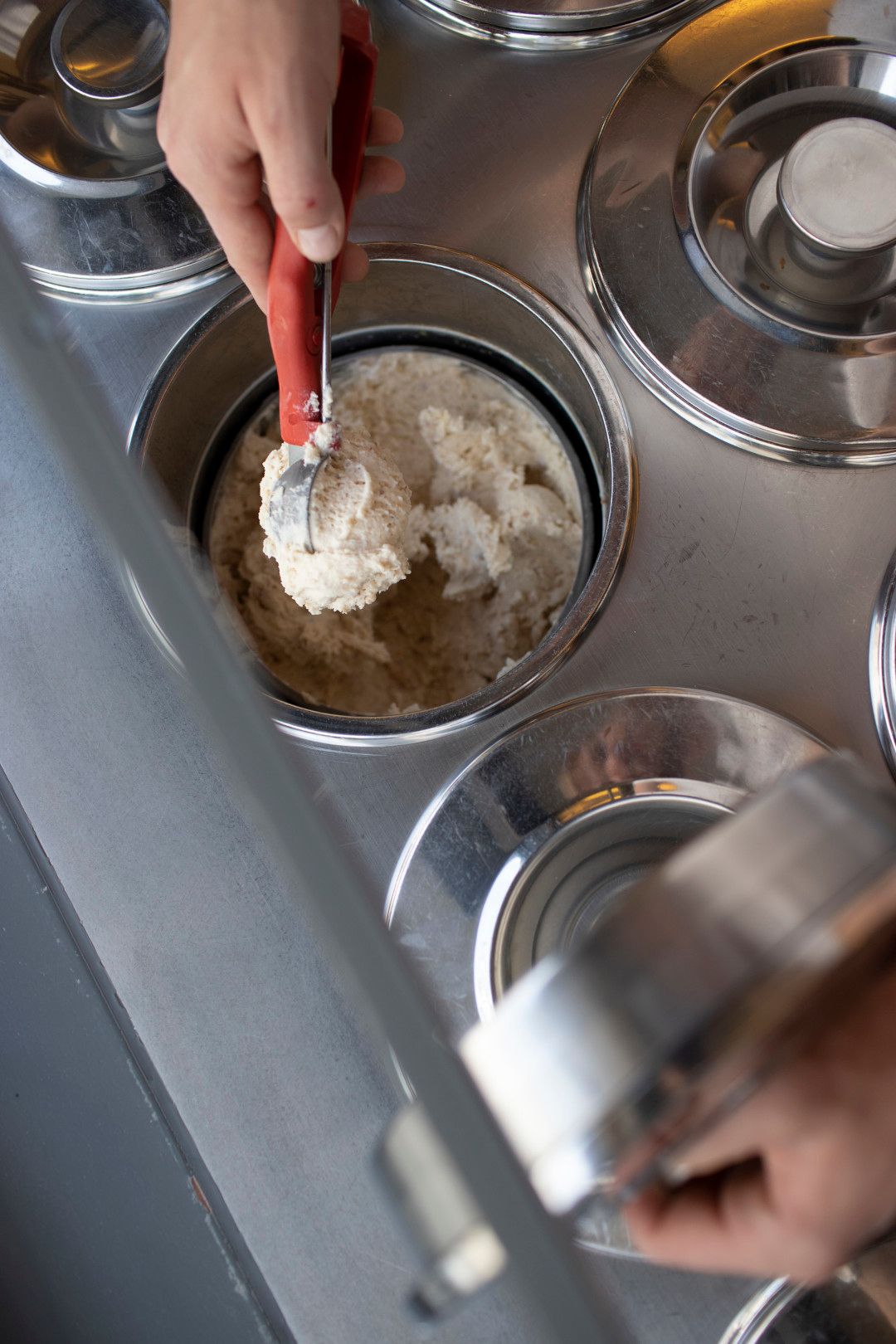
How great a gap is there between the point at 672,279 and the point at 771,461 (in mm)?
164

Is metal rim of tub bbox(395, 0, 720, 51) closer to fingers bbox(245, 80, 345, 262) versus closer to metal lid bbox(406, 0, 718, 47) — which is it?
metal lid bbox(406, 0, 718, 47)

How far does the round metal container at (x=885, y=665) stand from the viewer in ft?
2.13

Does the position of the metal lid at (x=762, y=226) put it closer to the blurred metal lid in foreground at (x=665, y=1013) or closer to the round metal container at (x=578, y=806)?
the round metal container at (x=578, y=806)

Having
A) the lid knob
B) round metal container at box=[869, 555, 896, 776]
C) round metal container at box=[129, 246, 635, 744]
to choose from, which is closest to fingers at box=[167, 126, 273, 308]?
round metal container at box=[129, 246, 635, 744]

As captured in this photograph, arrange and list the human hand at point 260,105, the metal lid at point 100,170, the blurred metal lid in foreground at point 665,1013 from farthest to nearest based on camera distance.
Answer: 1. the metal lid at point 100,170
2. the human hand at point 260,105
3. the blurred metal lid in foreground at point 665,1013

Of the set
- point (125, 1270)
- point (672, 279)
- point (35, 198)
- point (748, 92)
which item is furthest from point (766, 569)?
point (125, 1270)

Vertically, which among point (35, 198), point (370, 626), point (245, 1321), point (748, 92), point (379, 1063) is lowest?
point (245, 1321)

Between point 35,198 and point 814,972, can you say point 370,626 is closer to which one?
point 35,198

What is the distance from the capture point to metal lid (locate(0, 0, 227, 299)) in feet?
2.45

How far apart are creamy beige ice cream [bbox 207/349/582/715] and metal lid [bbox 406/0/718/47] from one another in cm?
27

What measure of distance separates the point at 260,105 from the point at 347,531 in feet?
0.87

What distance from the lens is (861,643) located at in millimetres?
676

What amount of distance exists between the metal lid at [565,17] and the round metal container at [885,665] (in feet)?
1.66

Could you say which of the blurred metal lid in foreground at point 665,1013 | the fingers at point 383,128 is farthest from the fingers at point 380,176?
the blurred metal lid in foreground at point 665,1013
